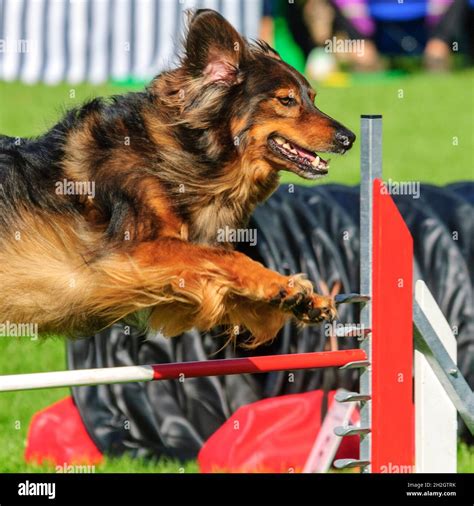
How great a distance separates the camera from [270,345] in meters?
6.67

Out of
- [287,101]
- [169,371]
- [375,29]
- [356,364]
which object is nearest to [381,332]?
[356,364]

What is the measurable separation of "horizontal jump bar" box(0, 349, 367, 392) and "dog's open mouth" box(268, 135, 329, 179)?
2.44ft

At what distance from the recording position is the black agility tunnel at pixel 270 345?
6.63 metres

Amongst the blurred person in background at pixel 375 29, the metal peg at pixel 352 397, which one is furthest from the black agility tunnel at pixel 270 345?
the blurred person in background at pixel 375 29

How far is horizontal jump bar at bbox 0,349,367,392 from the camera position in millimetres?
4371

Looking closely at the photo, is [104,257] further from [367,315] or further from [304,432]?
[304,432]

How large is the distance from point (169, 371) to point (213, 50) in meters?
1.28

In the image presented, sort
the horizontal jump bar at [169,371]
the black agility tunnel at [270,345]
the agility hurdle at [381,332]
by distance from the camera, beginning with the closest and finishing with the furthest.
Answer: the horizontal jump bar at [169,371] < the agility hurdle at [381,332] < the black agility tunnel at [270,345]

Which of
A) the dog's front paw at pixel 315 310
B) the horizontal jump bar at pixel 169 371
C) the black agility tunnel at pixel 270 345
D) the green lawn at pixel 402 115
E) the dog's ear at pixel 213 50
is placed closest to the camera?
the horizontal jump bar at pixel 169 371

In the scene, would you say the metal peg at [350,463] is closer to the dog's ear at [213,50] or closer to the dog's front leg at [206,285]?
the dog's front leg at [206,285]

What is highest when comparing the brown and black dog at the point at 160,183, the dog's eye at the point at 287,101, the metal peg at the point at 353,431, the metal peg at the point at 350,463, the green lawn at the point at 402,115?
the green lawn at the point at 402,115

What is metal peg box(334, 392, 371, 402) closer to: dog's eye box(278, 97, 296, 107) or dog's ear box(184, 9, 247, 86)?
dog's eye box(278, 97, 296, 107)

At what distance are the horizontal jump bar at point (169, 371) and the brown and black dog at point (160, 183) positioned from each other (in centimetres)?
17
